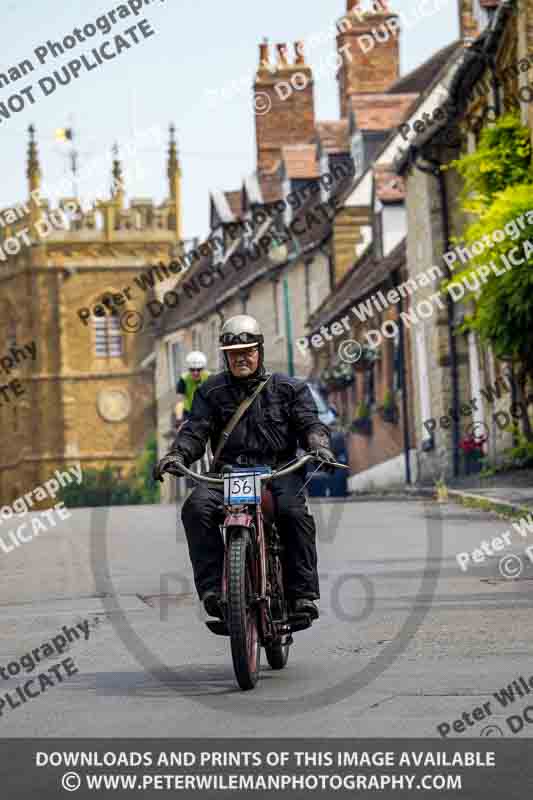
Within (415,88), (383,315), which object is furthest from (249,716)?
(415,88)

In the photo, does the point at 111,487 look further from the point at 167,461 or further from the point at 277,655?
the point at 167,461

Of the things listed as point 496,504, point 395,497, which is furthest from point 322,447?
point 395,497

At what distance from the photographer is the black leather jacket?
30.5 feet

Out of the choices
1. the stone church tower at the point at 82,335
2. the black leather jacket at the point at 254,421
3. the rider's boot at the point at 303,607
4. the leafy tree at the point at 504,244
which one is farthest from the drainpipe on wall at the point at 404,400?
the stone church tower at the point at 82,335

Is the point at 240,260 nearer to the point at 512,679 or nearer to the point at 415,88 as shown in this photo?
the point at 415,88

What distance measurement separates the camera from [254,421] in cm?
932

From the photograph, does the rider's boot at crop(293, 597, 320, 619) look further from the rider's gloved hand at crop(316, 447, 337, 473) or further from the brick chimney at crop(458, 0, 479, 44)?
the brick chimney at crop(458, 0, 479, 44)

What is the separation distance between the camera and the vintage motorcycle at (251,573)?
Result: 8.55 meters

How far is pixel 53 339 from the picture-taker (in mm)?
97625

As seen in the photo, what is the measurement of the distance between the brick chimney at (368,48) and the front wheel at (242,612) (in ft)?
140

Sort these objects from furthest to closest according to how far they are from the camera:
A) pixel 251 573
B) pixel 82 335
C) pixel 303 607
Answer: pixel 82 335
pixel 303 607
pixel 251 573

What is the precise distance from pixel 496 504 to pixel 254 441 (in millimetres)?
12889
